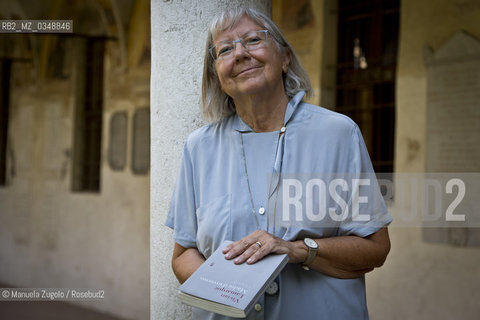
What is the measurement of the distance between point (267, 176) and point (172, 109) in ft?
2.52

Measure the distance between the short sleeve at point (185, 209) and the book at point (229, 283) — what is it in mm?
267

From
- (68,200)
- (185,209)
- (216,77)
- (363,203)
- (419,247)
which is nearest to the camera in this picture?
(363,203)

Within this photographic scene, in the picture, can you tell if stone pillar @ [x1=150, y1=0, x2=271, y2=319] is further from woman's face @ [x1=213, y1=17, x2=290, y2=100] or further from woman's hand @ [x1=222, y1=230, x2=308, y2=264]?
woman's hand @ [x1=222, y1=230, x2=308, y2=264]

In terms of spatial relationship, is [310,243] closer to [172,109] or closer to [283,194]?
[283,194]

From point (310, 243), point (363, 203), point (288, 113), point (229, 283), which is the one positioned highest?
point (288, 113)

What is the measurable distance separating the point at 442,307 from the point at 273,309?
3.83 metres

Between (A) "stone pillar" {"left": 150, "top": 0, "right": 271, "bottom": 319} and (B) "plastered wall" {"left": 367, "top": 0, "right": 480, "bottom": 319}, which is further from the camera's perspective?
(B) "plastered wall" {"left": 367, "top": 0, "right": 480, "bottom": 319}

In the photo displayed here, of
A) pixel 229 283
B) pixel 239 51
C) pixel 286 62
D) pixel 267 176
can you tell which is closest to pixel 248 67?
pixel 239 51

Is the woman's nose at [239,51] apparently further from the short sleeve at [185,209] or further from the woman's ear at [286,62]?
the short sleeve at [185,209]

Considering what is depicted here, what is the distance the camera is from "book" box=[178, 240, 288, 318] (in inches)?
64.9

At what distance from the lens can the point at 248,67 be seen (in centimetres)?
197

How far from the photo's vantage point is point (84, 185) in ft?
31.8

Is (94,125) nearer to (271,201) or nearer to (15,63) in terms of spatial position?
(15,63)
